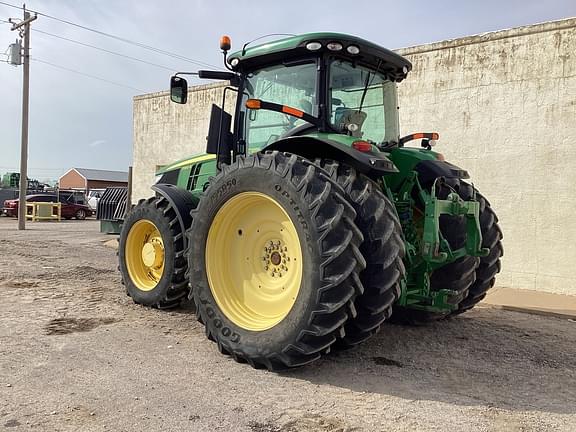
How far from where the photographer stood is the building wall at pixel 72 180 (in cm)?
6097

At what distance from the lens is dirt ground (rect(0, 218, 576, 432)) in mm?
3023

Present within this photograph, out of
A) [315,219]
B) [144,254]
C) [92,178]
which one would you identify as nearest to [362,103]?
[315,219]

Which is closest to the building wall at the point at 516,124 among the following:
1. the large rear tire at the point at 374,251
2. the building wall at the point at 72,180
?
the large rear tire at the point at 374,251

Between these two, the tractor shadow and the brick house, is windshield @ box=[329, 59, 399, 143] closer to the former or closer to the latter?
the tractor shadow

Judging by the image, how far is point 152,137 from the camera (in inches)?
559

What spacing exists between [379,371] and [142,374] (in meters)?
1.74

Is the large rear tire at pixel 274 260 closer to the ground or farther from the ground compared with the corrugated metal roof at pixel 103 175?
closer to the ground

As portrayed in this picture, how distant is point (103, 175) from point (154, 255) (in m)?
57.5

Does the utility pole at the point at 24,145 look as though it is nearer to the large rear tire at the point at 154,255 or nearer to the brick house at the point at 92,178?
the large rear tire at the point at 154,255

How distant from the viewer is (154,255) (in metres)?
5.86

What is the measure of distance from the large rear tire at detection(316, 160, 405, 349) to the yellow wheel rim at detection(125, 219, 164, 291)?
2828 millimetres

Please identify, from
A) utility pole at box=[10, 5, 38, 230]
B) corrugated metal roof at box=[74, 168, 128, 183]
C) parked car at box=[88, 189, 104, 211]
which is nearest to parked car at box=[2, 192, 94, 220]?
parked car at box=[88, 189, 104, 211]

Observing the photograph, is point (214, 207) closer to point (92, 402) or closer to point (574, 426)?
point (92, 402)

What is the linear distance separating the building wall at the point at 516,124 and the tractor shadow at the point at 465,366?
2254mm
